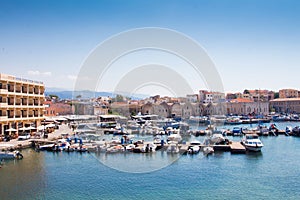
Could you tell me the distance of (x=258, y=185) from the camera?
9.97 m

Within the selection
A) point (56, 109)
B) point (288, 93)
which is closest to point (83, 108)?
point (56, 109)

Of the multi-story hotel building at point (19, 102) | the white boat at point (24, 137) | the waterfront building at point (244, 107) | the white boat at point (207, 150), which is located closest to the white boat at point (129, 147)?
the white boat at point (207, 150)

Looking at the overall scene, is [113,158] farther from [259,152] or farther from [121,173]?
[259,152]

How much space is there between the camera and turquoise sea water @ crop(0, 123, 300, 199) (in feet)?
29.7

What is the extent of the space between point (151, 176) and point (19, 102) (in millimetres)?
13423

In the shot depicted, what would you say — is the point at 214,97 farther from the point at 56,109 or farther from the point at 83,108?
the point at 56,109

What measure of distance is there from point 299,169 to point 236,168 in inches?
101

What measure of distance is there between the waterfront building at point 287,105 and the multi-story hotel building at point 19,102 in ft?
141

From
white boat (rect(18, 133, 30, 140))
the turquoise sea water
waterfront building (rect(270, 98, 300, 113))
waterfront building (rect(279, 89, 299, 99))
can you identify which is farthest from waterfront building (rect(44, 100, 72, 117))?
waterfront building (rect(279, 89, 299, 99))

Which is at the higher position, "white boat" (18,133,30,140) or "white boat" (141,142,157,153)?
"white boat" (18,133,30,140)

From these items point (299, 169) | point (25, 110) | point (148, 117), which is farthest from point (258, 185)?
point (148, 117)

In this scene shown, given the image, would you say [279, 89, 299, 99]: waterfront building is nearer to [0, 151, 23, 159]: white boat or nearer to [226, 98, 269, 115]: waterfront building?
[226, 98, 269, 115]: waterfront building

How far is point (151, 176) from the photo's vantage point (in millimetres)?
11047

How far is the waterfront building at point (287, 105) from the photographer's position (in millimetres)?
50938
